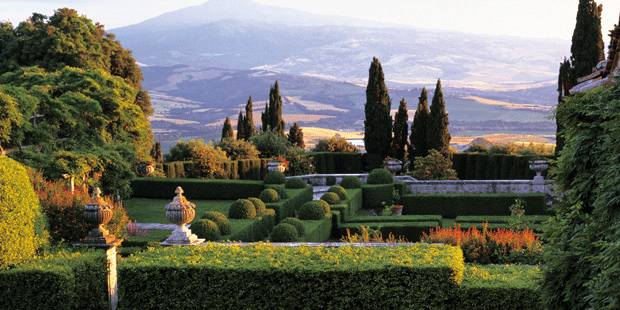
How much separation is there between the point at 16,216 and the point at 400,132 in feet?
93.6

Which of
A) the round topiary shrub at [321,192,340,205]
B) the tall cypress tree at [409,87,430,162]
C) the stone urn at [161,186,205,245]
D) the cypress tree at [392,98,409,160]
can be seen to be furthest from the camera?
the cypress tree at [392,98,409,160]

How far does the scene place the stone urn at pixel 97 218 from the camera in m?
9.96

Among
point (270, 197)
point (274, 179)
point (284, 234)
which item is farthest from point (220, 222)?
point (274, 179)

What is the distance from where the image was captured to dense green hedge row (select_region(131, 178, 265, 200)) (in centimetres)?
2264

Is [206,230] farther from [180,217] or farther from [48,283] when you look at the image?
[48,283]

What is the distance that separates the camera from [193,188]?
22922mm

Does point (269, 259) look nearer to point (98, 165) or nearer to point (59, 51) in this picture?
point (98, 165)

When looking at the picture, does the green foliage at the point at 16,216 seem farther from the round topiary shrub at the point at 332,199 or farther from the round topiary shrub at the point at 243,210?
the round topiary shrub at the point at 332,199

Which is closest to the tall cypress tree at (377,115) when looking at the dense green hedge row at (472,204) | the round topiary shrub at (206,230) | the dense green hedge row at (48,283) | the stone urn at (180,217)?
the dense green hedge row at (472,204)

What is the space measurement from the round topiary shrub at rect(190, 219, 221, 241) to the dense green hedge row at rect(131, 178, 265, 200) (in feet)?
35.7

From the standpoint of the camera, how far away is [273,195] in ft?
56.2

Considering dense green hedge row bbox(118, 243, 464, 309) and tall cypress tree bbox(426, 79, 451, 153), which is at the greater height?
tall cypress tree bbox(426, 79, 451, 153)

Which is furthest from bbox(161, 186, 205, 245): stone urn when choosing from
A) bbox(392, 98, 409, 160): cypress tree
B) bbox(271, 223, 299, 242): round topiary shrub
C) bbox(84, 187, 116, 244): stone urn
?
bbox(392, 98, 409, 160): cypress tree

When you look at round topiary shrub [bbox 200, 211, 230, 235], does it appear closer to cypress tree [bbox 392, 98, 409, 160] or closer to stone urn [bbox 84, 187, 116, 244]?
stone urn [bbox 84, 187, 116, 244]
